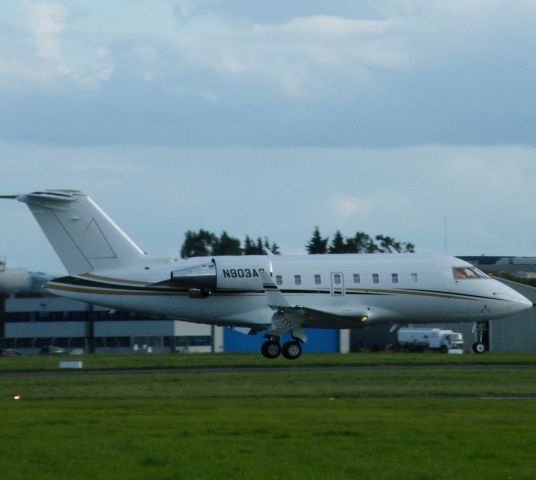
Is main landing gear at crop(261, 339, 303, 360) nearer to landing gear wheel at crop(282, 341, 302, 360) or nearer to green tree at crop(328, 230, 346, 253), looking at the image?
landing gear wheel at crop(282, 341, 302, 360)

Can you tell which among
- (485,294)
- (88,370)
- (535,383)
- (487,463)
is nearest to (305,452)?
(487,463)

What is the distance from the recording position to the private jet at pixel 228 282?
45375mm

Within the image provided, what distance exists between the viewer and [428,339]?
3364 inches

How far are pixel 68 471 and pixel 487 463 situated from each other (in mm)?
5699

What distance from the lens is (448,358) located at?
49.1 meters

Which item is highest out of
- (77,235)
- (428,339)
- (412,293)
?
(77,235)

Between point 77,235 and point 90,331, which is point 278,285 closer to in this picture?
point 77,235

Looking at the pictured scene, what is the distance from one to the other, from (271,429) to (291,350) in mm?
25595

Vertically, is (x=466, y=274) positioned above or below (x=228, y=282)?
above

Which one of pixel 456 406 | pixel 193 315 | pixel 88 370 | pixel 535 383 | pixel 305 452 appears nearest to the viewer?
pixel 305 452

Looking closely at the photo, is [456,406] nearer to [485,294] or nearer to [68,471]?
[68,471]

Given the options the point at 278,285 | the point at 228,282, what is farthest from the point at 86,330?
the point at 278,285

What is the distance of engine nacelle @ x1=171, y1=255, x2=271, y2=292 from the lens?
4484 cm

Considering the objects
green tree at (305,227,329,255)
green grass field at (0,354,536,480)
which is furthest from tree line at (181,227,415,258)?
green grass field at (0,354,536,480)
